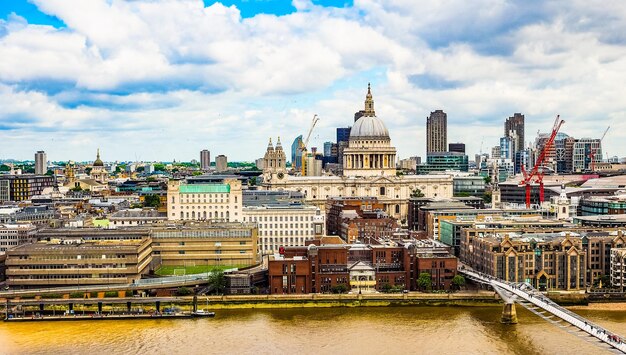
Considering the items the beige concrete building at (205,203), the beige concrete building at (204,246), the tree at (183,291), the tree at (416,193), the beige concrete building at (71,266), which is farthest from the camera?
the tree at (416,193)

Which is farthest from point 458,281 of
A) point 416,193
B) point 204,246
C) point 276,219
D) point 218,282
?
point 416,193

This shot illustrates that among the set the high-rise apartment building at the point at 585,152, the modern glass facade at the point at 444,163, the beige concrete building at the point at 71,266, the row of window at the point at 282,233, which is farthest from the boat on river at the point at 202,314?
the high-rise apartment building at the point at 585,152

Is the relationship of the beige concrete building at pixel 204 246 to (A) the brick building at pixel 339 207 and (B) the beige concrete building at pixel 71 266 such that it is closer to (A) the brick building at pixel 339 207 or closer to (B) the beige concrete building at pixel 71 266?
(B) the beige concrete building at pixel 71 266

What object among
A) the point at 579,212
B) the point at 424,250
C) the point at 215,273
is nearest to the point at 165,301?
the point at 215,273

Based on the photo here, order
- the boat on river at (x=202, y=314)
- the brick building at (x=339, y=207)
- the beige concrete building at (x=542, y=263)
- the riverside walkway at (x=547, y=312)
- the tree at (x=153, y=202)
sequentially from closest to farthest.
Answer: the riverside walkway at (x=547, y=312)
the boat on river at (x=202, y=314)
the beige concrete building at (x=542, y=263)
the brick building at (x=339, y=207)
the tree at (x=153, y=202)

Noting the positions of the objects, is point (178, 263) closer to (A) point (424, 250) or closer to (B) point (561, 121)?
(A) point (424, 250)

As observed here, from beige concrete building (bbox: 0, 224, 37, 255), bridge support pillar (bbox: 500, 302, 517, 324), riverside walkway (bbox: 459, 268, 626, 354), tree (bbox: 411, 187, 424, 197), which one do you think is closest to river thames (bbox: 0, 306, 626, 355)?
bridge support pillar (bbox: 500, 302, 517, 324)

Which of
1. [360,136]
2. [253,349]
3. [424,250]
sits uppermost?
[360,136]
